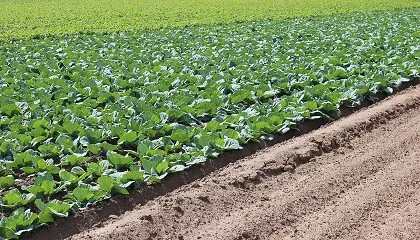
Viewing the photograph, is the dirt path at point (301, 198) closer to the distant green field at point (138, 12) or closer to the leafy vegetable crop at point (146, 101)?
the leafy vegetable crop at point (146, 101)

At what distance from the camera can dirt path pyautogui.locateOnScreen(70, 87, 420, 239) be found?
215 inches

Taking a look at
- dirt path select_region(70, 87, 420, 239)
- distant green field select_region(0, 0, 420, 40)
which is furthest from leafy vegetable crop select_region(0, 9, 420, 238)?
distant green field select_region(0, 0, 420, 40)

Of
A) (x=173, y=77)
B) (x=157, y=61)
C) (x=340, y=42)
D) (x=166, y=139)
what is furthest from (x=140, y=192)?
(x=340, y=42)

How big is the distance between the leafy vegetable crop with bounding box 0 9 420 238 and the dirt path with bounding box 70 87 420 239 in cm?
47

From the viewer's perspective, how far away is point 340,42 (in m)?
15.3

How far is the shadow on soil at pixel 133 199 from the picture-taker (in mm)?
5297

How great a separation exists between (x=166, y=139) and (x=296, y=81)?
4152 millimetres

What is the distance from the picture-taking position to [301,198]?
6164 millimetres

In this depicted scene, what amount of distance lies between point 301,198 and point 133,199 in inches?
73.5

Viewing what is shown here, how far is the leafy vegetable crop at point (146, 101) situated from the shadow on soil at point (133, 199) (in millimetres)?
90

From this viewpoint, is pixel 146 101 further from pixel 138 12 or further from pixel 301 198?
pixel 138 12

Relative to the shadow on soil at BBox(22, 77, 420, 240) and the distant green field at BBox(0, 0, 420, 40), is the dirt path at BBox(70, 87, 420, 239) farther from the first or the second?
the distant green field at BBox(0, 0, 420, 40)

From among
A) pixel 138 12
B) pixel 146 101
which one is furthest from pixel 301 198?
pixel 138 12

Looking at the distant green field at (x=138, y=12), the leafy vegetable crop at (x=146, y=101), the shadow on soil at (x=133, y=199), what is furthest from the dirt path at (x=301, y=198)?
the distant green field at (x=138, y=12)
